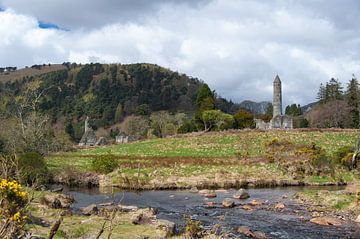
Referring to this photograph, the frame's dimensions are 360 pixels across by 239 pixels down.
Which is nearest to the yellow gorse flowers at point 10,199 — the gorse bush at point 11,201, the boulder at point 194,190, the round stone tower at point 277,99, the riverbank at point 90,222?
the gorse bush at point 11,201

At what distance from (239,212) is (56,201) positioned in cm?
1061

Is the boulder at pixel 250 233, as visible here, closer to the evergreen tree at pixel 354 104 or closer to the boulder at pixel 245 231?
the boulder at pixel 245 231

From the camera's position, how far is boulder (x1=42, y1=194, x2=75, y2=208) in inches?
948

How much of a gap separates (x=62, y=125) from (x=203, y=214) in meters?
159

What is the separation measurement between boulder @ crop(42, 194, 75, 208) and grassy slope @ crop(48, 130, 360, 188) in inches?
231

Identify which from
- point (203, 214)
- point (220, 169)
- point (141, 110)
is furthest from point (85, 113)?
point (203, 214)

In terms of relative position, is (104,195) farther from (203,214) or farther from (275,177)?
(275,177)

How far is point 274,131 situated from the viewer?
65.3m

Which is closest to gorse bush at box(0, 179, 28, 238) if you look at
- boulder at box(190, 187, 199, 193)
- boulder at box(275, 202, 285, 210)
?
boulder at box(275, 202, 285, 210)

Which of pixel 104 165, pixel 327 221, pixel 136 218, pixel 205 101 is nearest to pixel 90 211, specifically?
pixel 136 218

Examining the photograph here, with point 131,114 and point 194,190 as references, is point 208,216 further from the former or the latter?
point 131,114

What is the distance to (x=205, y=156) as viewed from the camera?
51625mm

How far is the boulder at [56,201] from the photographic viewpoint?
24.1 meters

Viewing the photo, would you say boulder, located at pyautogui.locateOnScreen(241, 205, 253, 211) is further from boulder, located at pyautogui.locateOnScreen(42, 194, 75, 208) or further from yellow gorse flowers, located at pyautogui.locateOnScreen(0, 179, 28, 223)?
yellow gorse flowers, located at pyautogui.locateOnScreen(0, 179, 28, 223)
